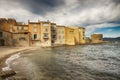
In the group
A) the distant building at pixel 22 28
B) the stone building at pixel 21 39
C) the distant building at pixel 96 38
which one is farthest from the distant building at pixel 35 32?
the distant building at pixel 96 38

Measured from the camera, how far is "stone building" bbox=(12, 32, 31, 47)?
51000mm

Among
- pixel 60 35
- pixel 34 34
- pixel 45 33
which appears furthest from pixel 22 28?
pixel 60 35

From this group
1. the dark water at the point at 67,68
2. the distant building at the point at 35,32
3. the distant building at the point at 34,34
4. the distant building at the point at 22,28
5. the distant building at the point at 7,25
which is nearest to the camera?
the dark water at the point at 67,68

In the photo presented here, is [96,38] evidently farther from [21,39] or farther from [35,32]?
[21,39]

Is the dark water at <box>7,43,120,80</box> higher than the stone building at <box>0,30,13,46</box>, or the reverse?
the stone building at <box>0,30,13,46</box>

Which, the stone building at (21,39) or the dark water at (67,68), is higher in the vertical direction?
the stone building at (21,39)

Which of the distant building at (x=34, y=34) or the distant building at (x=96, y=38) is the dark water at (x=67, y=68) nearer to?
the distant building at (x=34, y=34)

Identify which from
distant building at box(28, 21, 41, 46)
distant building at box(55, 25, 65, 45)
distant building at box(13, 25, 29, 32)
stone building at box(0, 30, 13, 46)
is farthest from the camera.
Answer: distant building at box(55, 25, 65, 45)

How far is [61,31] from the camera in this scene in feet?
231

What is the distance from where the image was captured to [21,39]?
51875 millimetres

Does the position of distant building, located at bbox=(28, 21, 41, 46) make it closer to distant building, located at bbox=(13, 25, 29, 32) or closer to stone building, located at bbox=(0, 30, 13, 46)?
distant building, located at bbox=(13, 25, 29, 32)

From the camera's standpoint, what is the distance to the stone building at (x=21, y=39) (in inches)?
2008

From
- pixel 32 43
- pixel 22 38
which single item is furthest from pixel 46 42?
pixel 22 38

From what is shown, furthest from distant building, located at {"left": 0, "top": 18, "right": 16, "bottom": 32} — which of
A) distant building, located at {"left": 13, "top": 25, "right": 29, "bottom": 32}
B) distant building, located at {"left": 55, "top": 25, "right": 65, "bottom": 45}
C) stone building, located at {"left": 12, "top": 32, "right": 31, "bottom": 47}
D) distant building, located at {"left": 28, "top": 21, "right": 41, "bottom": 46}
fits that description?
distant building, located at {"left": 55, "top": 25, "right": 65, "bottom": 45}
